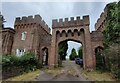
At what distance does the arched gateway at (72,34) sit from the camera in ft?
88.1

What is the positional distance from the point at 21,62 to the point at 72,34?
33.4 feet

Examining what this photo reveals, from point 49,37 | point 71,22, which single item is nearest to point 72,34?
point 71,22

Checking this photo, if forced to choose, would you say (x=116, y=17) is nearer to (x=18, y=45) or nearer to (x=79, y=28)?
(x=79, y=28)

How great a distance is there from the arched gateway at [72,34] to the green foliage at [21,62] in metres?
3.08

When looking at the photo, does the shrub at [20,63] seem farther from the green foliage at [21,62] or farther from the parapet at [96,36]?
the parapet at [96,36]

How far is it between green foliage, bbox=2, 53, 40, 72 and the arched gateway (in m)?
3.08

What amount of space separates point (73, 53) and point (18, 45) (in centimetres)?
3665

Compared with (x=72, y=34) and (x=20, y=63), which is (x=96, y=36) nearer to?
(x=72, y=34)

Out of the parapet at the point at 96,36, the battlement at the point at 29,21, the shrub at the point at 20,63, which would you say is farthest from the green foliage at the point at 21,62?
the parapet at the point at 96,36

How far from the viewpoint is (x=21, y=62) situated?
24.1 m

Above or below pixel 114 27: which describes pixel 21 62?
below

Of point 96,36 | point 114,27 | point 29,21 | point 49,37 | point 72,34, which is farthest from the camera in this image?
point 29,21

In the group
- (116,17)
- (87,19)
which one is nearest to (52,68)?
(87,19)

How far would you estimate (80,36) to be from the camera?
2798 cm
